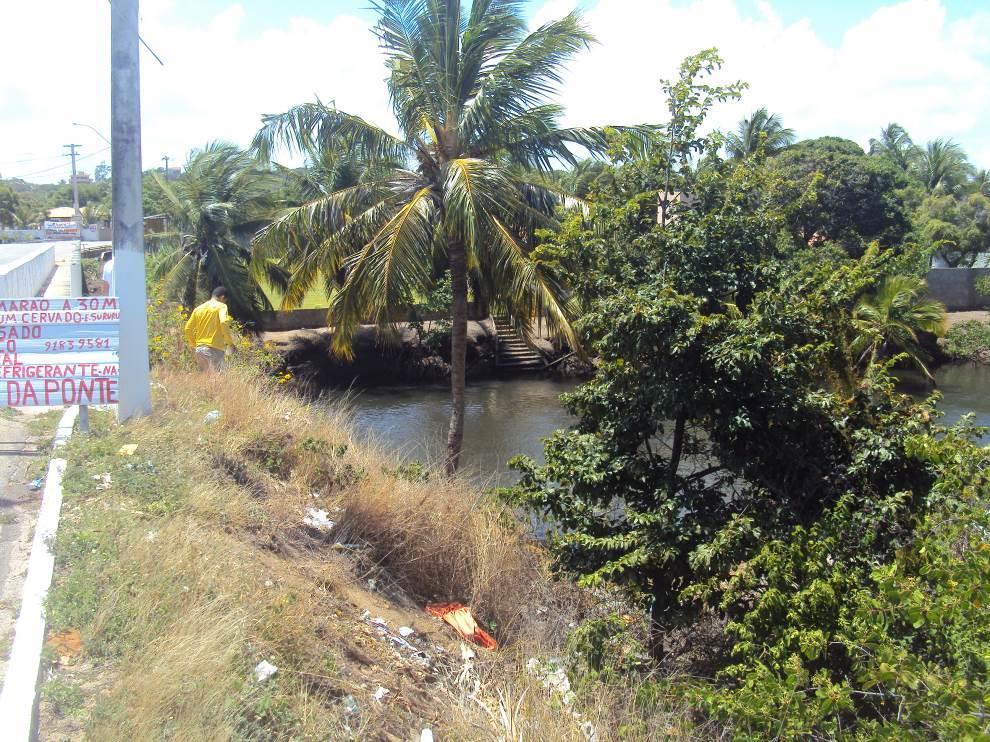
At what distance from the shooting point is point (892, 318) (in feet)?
73.9

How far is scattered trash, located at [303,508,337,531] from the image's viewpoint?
8.34m

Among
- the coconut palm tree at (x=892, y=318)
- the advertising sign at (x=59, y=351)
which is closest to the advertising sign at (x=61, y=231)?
the coconut palm tree at (x=892, y=318)

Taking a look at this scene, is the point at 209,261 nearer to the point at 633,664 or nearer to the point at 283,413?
the point at 283,413

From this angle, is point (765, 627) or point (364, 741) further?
point (765, 627)

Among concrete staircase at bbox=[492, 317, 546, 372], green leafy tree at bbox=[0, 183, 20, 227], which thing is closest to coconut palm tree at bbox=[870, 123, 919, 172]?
concrete staircase at bbox=[492, 317, 546, 372]

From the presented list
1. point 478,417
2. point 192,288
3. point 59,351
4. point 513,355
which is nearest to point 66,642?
point 59,351

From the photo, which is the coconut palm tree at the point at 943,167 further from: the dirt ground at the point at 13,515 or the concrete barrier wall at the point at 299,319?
the dirt ground at the point at 13,515

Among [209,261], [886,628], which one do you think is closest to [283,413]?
[886,628]

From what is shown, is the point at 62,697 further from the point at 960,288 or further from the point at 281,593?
the point at 960,288

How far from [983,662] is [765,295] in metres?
3.31

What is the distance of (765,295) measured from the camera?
23.4 ft

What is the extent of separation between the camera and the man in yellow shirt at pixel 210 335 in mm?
11891

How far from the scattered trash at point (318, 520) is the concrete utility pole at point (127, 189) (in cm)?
197

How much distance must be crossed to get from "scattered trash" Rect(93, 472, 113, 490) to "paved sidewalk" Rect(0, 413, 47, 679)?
48cm
